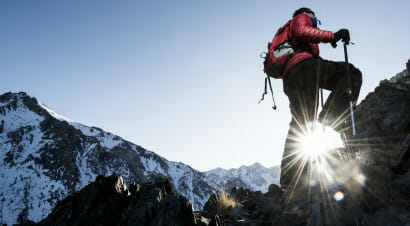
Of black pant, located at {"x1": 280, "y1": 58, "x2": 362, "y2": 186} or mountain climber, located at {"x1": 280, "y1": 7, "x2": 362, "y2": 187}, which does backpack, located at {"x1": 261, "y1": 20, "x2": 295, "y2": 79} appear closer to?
mountain climber, located at {"x1": 280, "y1": 7, "x2": 362, "y2": 187}

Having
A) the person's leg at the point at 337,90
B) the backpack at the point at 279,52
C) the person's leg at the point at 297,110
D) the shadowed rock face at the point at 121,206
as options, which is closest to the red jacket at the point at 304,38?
the backpack at the point at 279,52

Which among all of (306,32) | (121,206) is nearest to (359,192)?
(306,32)

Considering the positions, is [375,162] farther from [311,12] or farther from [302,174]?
[311,12]

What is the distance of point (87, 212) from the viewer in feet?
22.4

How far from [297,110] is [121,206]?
5.09 m

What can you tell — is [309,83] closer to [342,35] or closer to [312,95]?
[312,95]

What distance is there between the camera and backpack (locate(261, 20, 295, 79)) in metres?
5.00

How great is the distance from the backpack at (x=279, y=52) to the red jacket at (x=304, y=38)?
11cm

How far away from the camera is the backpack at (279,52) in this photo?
4996mm

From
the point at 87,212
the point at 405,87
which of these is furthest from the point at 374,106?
the point at 87,212

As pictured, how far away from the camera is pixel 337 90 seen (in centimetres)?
502

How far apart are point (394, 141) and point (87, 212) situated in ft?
24.5

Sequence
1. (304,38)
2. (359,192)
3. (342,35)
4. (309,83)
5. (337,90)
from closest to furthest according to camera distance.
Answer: (359,192) → (342,35) → (304,38) → (309,83) → (337,90)

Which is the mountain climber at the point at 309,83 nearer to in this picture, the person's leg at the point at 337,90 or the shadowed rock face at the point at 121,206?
the person's leg at the point at 337,90
